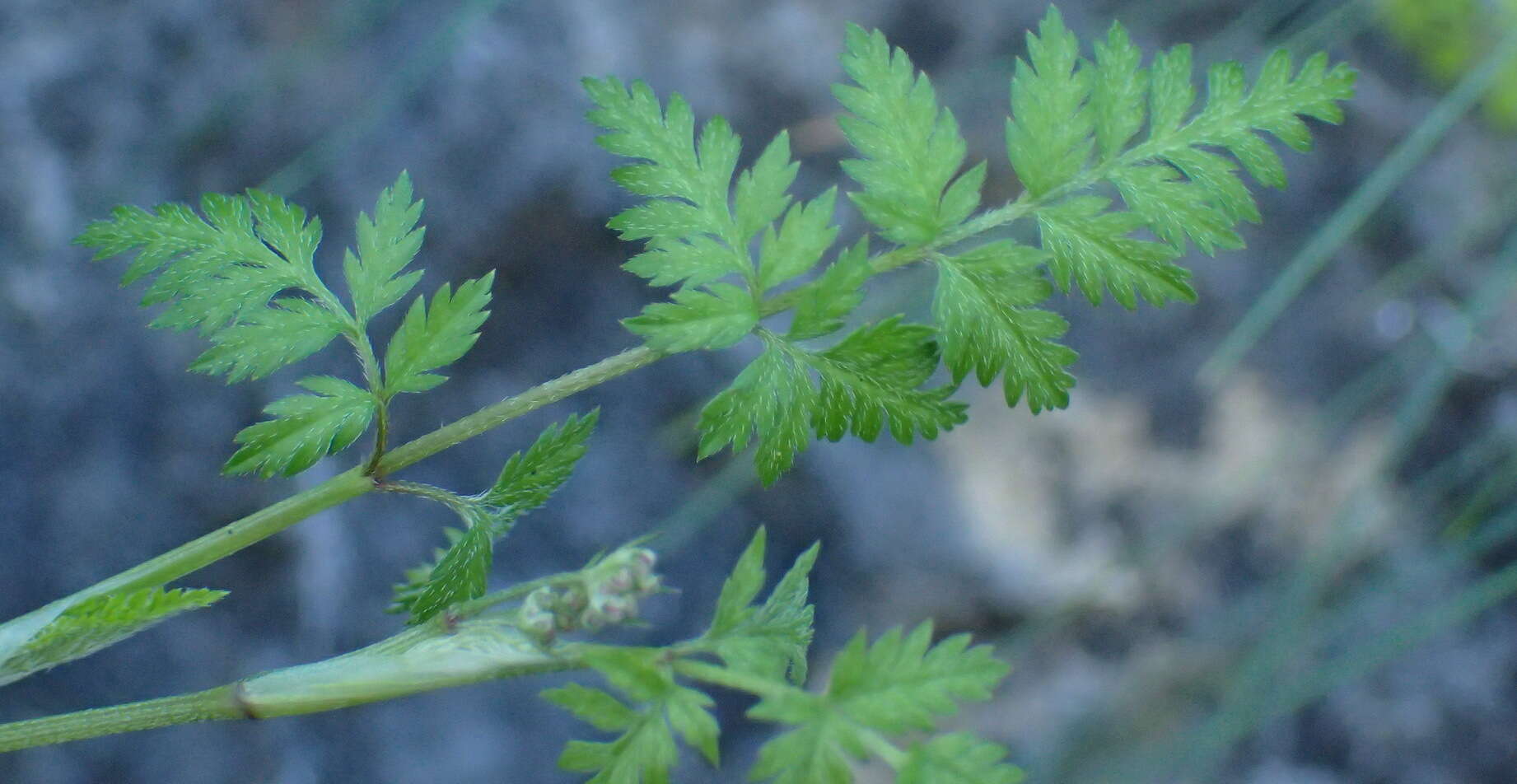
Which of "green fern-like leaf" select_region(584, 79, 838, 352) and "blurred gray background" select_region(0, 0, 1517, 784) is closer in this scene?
"green fern-like leaf" select_region(584, 79, 838, 352)

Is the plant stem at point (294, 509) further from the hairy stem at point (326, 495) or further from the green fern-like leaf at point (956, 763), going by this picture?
the green fern-like leaf at point (956, 763)

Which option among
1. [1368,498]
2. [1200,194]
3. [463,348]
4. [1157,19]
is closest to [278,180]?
[463,348]

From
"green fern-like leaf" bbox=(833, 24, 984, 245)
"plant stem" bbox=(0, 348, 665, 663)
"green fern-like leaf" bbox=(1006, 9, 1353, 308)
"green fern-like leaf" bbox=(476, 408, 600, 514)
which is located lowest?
"plant stem" bbox=(0, 348, 665, 663)

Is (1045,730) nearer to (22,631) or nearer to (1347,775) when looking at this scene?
(1347,775)

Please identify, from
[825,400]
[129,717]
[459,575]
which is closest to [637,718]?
[459,575]

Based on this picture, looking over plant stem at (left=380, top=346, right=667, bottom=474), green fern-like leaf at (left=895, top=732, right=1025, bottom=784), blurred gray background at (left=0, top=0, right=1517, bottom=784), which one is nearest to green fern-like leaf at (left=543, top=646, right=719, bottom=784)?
green fern-like leaf at (left=895, top=732, right=1025, bottom=784)

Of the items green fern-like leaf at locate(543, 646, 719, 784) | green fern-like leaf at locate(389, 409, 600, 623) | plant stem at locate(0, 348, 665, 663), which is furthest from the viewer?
green fern-like leaf at locate(389, 409, 600, 623)

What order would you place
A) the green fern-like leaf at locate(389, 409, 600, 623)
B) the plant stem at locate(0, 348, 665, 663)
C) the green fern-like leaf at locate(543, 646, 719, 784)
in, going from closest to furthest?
the green fern-like leaf at locate(543, 646, 719, 784)
the plant stem at locate(0, 348, 665, 663)
the green fern-like leaf at locate(389, 409, 600, 623)

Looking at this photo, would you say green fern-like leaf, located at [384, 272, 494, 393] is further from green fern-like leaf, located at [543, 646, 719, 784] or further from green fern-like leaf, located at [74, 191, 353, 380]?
green fern-like leaf, located at [543, 646, 719, 784]
